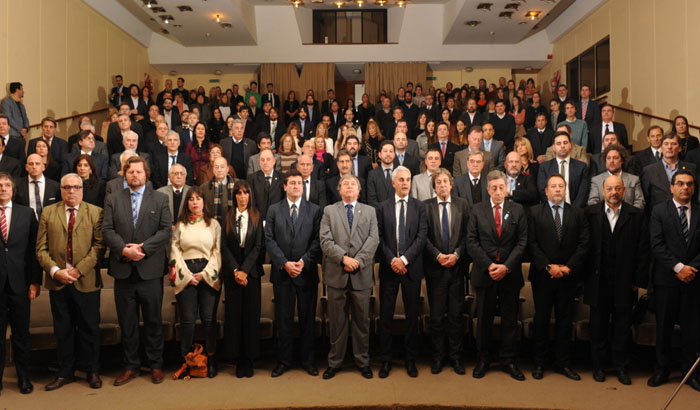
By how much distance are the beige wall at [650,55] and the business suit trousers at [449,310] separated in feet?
17.8

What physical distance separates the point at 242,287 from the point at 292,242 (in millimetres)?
464

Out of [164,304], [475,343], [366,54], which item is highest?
[366,54]

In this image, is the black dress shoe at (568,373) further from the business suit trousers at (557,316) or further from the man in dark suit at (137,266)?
the man in dark suit at (137,266)

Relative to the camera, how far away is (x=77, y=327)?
4.08 m

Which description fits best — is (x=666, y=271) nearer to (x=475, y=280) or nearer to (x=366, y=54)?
(x=475, y=280)

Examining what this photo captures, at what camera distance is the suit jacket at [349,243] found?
4.17 meters

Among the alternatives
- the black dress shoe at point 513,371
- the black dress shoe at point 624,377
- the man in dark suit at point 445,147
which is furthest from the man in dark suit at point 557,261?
the man in dark suit at point 445,147

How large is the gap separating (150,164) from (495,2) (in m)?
7.19

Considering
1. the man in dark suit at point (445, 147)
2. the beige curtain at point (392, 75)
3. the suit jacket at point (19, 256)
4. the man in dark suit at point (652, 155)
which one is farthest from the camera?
the beige curtain at point (392, 75)

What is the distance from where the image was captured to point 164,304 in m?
4.53

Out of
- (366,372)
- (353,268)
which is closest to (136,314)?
(353,268)

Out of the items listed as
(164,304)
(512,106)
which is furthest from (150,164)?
(512,106)

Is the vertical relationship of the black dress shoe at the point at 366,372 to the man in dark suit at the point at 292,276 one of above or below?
below

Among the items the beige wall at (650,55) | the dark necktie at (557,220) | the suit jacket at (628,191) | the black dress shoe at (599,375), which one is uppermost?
the beige wall at (650,55)
